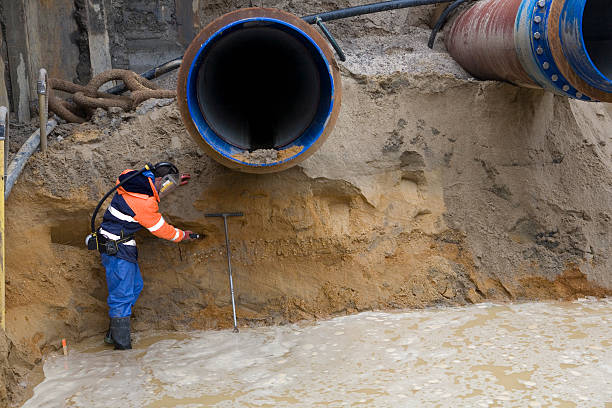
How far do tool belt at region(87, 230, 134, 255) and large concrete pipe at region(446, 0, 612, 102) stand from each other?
256 centimetres

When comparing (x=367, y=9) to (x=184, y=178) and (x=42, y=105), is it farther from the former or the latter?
(x=42, y=105)

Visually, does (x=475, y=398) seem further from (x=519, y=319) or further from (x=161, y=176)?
(x=161, y=176)

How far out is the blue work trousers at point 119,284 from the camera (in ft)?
13.5

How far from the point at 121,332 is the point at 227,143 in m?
1.40

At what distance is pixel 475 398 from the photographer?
3.12 metres

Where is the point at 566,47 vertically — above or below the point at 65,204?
A: above

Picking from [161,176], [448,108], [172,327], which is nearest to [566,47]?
[448,108]

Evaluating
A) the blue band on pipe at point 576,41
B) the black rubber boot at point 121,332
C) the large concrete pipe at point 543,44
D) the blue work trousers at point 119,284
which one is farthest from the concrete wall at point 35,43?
the blue band on pipe at point 576,41

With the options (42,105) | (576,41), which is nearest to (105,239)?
(42,105)

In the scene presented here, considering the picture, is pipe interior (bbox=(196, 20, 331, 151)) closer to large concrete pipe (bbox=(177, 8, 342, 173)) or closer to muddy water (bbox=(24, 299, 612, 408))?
large concrete pipe (bbox=(177, 8, 342, 173))

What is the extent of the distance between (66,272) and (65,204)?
1.49 feet

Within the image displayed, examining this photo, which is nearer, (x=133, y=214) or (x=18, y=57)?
(x=133, y=214)

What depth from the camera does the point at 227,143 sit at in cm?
385

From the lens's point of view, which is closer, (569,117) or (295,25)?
(295,25)
